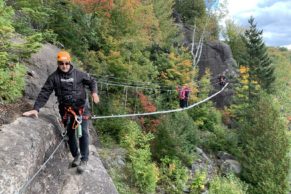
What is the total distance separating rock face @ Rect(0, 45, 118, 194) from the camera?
4.83 meters

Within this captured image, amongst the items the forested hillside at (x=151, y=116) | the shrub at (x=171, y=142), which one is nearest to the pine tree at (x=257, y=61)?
the forested hillside at (x=151, y=116)

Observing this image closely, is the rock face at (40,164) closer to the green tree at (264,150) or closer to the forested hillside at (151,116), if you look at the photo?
the forested hillside at (151,116)

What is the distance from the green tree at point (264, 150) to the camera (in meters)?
21.9

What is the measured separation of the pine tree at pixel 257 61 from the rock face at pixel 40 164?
3040 centimetres

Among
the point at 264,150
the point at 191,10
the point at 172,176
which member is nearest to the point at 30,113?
the point at 172,176

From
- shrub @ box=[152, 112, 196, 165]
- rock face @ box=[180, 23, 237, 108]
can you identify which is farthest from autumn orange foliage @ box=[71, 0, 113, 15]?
rock face @ box=[180, 23, 237, 108]

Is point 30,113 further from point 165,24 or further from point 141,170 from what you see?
point 165,24

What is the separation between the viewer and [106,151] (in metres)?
15.7

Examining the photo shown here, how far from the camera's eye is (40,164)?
5.72 metres

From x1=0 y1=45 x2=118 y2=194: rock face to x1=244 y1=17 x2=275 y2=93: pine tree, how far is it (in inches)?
1197

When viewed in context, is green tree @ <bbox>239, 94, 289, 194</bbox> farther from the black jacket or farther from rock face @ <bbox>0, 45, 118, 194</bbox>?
the black jacket

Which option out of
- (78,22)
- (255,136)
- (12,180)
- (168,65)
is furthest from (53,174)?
(168,65)

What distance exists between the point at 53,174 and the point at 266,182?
17864mm

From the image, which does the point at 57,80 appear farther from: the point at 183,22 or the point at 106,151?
the point at 183,22
